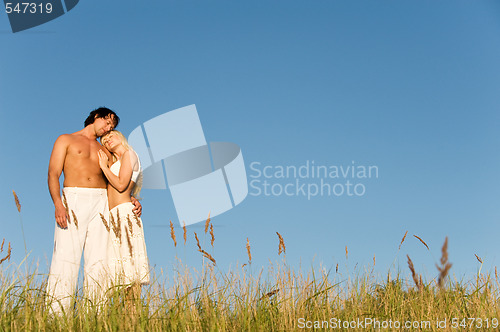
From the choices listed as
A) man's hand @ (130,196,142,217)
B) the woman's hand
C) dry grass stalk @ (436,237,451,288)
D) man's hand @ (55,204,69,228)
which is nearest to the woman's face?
the woman's hand

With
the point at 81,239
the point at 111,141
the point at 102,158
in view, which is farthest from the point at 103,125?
the point at 81,239

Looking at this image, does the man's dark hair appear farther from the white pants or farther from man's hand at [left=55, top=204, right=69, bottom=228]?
man's hand at [left=55, top=204, right=69, bottom=228]

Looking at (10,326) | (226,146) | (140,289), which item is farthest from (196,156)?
(10,326)

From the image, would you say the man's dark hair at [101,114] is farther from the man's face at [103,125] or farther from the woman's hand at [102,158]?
the woman's hand at [102,158]

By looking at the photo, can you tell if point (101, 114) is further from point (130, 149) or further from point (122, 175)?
point (122, 175)

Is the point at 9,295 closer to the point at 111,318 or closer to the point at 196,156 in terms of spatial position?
the point at 111,318

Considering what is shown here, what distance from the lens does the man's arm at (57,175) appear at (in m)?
5.84

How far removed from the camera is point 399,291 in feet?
18.2

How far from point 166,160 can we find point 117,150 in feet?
11.7

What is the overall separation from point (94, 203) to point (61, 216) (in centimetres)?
46

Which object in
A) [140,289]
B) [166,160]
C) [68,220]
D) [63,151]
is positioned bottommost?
[140,289]

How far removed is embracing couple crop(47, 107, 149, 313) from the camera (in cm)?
587

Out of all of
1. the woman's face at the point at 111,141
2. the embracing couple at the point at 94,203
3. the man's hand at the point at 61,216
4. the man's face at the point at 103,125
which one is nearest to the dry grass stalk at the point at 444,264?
the embracing couple at the point at 94,203

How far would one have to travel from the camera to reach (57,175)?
611 cm
